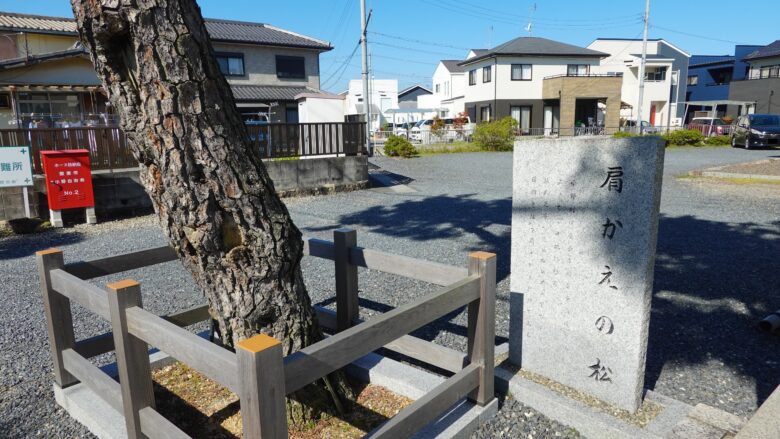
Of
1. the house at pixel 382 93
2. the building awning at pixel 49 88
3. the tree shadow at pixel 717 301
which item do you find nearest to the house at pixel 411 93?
the house at pixel 382 93

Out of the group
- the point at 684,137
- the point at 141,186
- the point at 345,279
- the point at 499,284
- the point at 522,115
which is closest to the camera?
the point at 345,279

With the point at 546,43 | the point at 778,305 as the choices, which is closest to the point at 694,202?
the point at 778,305

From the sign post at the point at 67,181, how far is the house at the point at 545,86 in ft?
82.6

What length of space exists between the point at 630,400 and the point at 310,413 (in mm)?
1684

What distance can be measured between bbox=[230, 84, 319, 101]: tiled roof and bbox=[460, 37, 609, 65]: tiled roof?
1279 cm

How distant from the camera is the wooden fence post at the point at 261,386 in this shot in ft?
5.06

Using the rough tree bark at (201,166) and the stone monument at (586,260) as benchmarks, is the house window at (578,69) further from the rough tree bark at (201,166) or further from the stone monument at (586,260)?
the rough tree bark at (201,166)

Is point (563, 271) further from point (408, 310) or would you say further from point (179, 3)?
point (179, 3)

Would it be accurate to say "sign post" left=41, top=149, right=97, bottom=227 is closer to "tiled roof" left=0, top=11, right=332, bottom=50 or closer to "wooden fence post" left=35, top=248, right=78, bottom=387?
"wooden fence post" left=35, top=248, right=78, bottom=387

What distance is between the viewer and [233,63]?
77.6 ft

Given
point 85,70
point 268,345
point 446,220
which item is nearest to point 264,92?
point 85,70

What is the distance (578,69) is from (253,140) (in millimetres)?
28039

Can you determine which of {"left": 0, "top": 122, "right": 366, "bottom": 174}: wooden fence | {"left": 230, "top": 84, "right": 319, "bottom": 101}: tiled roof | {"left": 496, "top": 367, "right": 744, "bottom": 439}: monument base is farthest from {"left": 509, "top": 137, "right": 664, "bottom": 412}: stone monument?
{"left": 230, "top": 84, "right": 319, "bottom": 101}: tiled roof

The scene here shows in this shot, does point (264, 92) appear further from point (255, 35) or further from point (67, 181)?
point (67, 181)
